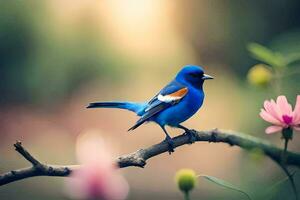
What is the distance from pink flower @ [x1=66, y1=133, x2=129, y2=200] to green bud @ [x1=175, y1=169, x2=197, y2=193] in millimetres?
62

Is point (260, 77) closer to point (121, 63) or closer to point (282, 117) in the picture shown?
point (282, 117)

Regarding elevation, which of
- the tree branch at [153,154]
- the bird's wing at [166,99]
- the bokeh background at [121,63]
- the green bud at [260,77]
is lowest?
the tree branch at [153,154]

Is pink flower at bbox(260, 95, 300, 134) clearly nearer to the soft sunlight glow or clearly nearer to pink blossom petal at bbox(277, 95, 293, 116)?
pink blossom petal at bbox(277, 95, 293, 116)

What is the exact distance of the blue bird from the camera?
81cm

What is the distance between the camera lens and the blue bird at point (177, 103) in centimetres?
81

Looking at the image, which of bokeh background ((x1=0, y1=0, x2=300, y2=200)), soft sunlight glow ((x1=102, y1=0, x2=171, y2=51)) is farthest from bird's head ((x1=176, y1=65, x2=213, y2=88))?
soft sunlight glow ((x1=102, y1=0, x2=171, y2=51))

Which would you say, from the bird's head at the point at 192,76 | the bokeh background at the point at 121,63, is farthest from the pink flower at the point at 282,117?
the bokeh background at the point at 121,63

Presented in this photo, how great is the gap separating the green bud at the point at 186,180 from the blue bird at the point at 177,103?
0.36 m

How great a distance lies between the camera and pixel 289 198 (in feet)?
1.74

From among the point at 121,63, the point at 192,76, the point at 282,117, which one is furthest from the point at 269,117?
the point at 121,63

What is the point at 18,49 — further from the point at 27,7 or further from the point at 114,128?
the point at 114,128

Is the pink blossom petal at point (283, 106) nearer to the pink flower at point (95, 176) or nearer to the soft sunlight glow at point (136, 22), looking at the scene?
the pink flower at point (95, 176)

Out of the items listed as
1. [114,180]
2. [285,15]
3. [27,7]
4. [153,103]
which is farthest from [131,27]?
[114,180]

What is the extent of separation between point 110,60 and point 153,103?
1500 mm
